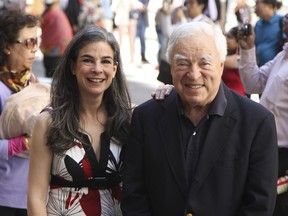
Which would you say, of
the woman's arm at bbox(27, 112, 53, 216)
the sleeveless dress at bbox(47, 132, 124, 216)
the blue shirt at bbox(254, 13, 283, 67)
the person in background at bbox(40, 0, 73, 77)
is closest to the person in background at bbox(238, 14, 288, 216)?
the sleeveless dress at bbox(47, 132, 124, 216)

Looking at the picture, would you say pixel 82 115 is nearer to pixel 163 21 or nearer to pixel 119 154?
pixel 119 154

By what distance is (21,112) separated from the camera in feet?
12.8

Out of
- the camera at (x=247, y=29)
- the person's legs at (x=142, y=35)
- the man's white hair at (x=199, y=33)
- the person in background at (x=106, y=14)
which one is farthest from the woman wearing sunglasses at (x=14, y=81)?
the person's legs at (x=142, y=35)

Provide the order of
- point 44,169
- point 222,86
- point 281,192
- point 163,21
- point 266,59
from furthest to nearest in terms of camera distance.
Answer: point 163,21 < point 266,59 < point 281,192 < point 44,169 < point 222,86

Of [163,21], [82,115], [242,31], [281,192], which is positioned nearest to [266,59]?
[242,31]

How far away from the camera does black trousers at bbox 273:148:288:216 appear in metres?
4.19

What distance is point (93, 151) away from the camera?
3262 mm

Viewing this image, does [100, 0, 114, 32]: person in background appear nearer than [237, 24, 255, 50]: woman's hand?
No

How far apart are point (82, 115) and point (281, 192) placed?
1571 millimetres

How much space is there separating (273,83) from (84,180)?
1771mm

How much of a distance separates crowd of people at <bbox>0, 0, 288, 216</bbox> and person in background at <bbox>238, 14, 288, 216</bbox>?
2 cm

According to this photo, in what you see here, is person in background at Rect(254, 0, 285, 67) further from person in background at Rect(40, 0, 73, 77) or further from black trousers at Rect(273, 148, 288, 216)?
black trousers at Rect(273, 148, 288, 216)

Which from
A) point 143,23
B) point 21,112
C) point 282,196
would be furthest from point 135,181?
point 143,23

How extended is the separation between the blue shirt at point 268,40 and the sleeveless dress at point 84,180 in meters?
5.36
